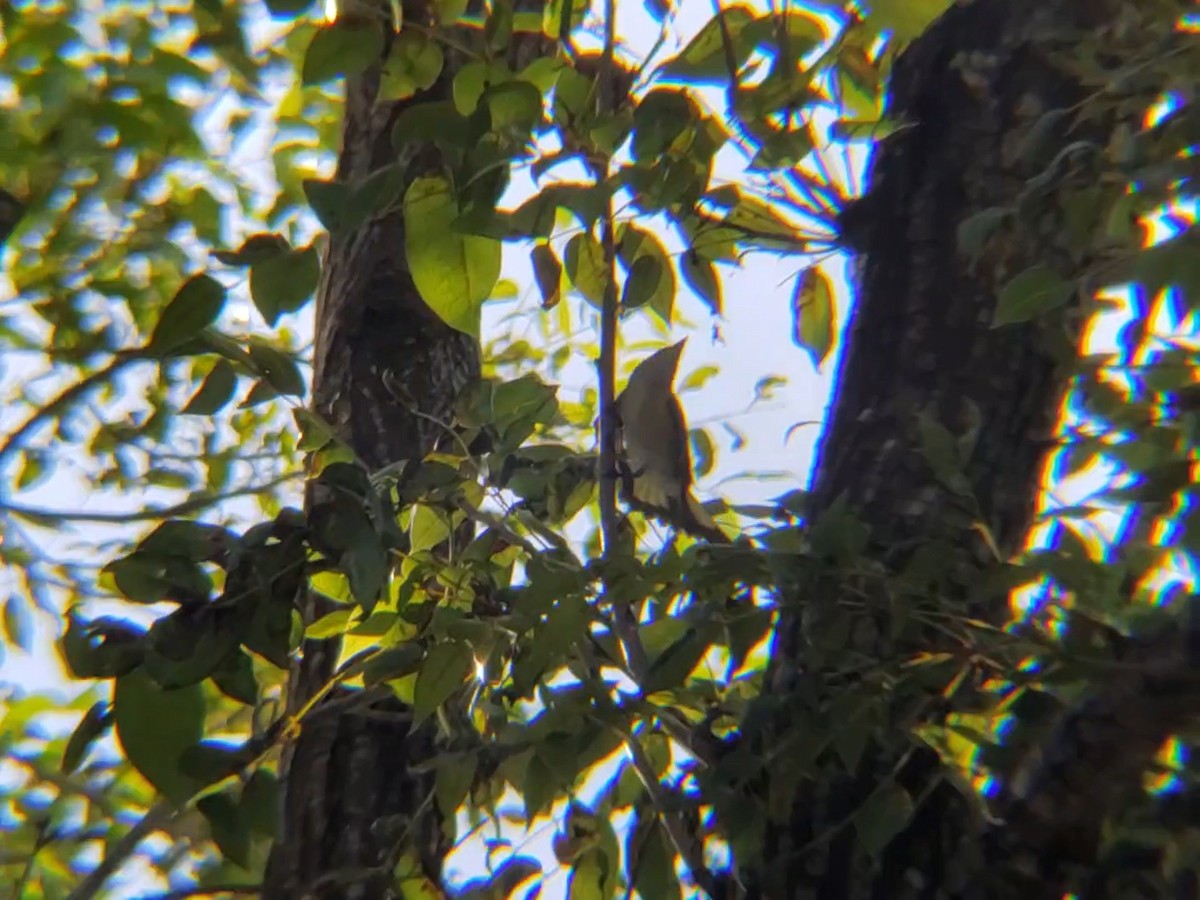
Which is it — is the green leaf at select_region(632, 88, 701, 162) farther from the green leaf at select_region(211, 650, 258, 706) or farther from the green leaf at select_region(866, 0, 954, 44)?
the green leaf at select_region(211, 650, 258, 706)

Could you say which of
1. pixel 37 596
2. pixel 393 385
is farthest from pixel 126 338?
pixel 393 385

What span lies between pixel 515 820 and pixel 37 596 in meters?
0.50

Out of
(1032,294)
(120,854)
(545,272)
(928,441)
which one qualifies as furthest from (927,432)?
(120,854)

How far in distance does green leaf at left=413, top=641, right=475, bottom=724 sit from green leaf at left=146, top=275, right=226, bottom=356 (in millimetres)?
188

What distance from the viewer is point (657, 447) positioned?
27.1 inches

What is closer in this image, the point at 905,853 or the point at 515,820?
the point at 905,853

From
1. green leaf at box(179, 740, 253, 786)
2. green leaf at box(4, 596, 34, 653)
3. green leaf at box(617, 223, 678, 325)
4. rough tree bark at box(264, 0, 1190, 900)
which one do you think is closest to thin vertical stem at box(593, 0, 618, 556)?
green leaf at box(617, 223, 678, 325)

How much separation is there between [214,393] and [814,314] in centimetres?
36

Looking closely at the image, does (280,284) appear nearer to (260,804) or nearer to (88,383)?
(88,383)

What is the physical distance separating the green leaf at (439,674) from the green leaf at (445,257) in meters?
0.15

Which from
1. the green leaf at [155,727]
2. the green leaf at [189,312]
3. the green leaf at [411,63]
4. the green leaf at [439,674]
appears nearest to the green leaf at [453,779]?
the green leaf at [439,674]

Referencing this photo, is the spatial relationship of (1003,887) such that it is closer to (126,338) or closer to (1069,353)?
(1069,353)

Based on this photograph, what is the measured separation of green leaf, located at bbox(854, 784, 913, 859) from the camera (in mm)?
568

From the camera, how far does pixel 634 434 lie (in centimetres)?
69
